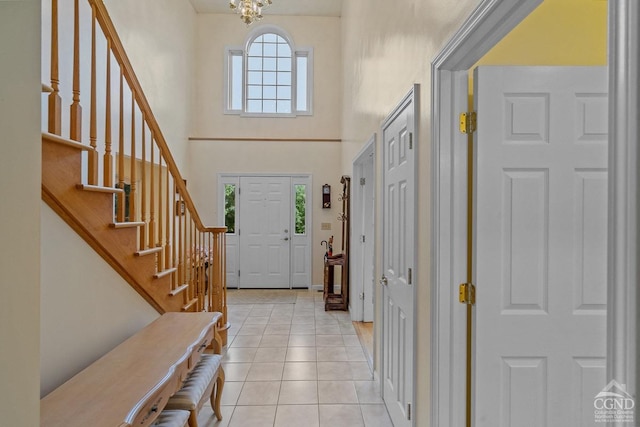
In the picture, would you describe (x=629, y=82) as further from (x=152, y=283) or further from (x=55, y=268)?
(x=152, y=283)

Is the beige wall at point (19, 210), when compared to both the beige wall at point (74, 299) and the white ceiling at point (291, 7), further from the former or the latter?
the white ceiling at point (291, 7)

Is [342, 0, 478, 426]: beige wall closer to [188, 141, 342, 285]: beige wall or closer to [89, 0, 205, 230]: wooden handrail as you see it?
[89, 0, 205, 230]: wooden handrail

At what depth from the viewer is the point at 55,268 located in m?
1.68

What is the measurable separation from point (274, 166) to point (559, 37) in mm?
5563

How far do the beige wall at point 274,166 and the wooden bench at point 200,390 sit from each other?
441 centimetres

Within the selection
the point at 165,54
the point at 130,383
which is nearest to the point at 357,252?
the point at 130,383

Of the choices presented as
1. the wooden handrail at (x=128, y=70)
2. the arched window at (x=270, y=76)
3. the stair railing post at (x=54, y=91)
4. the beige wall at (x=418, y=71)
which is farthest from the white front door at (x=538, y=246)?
the arched window at (x=270, y=76)

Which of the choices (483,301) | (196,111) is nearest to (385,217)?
(483,301)

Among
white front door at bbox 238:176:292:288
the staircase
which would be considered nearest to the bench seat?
the staircase

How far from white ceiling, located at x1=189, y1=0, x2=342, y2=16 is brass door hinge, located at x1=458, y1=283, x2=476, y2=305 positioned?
6392 millimetres

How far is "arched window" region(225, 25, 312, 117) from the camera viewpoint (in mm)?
6988

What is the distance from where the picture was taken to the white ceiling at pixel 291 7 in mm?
6547

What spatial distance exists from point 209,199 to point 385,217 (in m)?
4.77

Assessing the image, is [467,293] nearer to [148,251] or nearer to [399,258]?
[399,258]
